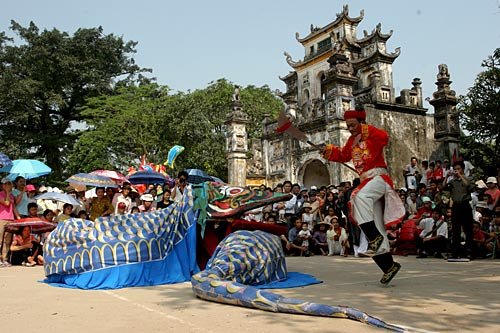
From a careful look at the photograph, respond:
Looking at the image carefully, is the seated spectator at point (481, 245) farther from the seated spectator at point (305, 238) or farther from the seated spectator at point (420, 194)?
the seated spectator at point (305, 238)

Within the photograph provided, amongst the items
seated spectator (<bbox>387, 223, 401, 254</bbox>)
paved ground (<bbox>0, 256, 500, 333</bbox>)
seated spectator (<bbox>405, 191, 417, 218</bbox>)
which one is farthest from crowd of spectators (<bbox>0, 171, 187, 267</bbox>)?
seated spectator (<bbox>405, 191, 417, 218</bbox>)

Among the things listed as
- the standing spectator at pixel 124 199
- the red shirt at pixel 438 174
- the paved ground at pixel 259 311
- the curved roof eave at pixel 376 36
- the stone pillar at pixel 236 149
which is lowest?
the paved ground at pixel 259 311

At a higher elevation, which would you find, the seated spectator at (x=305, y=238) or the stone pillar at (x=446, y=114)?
the stone pillar at (x=446, y=114)

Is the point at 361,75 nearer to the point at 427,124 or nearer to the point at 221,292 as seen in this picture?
the point at 427,124

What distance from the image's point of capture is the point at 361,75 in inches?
1017

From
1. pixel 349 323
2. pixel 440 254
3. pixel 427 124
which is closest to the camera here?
pixel 349 323

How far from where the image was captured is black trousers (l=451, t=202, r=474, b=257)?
8.45m

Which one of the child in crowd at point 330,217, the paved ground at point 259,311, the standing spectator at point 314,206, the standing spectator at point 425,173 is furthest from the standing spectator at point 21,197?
the standing spectator at point 425,173

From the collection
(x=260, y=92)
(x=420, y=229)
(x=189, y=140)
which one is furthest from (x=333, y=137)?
(x=260, y=92)

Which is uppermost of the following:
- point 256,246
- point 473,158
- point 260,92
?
point 260,92

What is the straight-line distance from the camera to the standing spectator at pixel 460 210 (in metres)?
8.42

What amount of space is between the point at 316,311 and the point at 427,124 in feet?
56.4

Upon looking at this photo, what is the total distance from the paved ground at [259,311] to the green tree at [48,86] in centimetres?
2765

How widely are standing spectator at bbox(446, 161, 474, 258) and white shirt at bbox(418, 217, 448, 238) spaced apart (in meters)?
0.54
